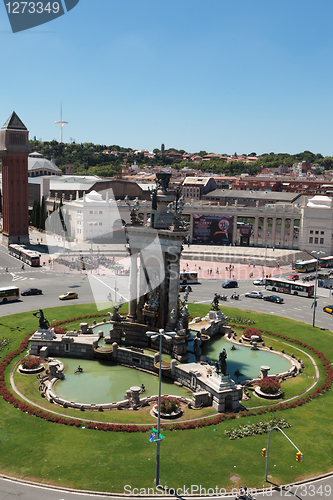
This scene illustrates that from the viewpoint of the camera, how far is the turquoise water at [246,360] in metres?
47.1

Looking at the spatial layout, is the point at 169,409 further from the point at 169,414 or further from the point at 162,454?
the point at 162,454

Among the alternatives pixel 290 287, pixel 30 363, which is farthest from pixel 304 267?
pixel 30 363

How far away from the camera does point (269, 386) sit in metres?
41.2

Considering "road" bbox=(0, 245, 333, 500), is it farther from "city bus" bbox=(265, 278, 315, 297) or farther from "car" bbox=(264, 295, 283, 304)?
"city bus" bbox=(265, 278, 315, 297)

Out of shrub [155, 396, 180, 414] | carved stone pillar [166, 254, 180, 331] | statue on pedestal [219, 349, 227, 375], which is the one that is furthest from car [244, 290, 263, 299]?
shrub [155, 396, 180, 414]

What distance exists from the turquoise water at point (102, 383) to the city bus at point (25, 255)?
178 ft

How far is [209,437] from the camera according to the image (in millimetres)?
34000

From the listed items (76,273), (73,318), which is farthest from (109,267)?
(73,318)

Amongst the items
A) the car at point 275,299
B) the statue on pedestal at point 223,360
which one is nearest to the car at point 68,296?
the car at point 275,299

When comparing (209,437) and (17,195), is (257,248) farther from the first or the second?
(209,437)

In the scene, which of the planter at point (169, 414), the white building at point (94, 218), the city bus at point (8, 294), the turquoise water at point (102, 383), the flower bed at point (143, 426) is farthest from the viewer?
the white building at point (94, 218)

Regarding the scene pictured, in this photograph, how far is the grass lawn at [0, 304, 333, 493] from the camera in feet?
94.7

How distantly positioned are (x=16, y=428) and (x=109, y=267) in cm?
6619

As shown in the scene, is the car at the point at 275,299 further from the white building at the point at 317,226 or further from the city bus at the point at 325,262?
the white building at the point at 317,226
